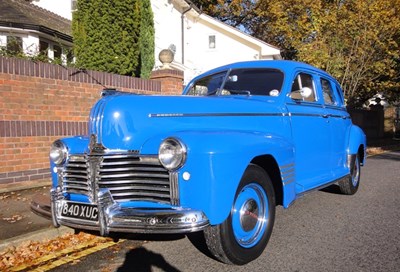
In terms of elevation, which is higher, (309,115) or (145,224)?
(309,115)

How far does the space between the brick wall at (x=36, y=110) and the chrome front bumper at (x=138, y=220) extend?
12.6 ft

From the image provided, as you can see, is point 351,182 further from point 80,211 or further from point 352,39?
point 352,39

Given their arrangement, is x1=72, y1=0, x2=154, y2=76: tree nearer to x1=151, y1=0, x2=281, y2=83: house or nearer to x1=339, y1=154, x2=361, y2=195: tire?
x1=339, y1=154, x2=361, y2=195: tire

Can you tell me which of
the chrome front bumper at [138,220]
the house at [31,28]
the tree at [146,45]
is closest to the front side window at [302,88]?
the chrome front bumper at [138,220]

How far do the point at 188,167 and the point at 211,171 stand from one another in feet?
0.62

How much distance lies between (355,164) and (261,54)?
51.1 ft

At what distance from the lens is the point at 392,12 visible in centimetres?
1448

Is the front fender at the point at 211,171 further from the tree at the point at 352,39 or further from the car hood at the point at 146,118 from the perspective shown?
the tree at the point at 352,39

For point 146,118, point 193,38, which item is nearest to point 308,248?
point 146,118

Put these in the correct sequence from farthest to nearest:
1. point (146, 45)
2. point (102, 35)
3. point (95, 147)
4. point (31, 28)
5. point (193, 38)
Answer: point (193, 38) < point (31, 28) < point (146, 45) < point (102, 35) < point (95, 147)

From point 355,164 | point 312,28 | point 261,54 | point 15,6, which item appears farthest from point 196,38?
point 355,164

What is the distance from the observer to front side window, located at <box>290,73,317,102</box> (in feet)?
15.7

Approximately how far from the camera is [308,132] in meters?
4.91

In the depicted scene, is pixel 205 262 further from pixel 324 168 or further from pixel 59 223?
pixel 324 168
